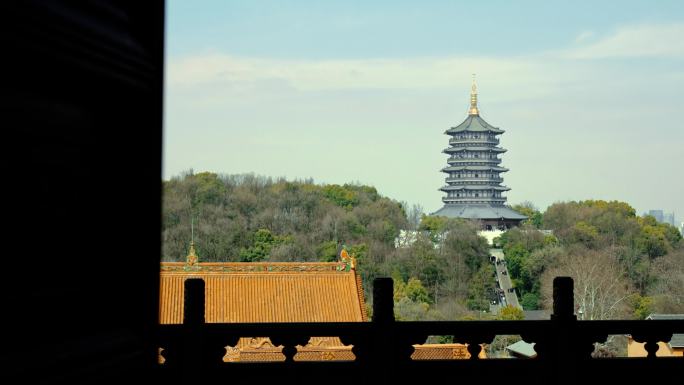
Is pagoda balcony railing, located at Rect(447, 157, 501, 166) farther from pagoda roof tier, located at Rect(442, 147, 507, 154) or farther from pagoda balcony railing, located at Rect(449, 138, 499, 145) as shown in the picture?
pagoda balcony railing, located at Rect(449, 138, 499, 145)

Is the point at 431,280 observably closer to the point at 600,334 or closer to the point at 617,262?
the point at 617,262

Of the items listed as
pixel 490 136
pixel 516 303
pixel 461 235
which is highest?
pixel 490 136

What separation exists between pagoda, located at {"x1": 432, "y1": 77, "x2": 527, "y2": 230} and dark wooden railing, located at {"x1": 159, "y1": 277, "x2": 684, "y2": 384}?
53.1 meters

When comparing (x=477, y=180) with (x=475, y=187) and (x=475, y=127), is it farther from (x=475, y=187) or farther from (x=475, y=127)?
(x=475, y=127)

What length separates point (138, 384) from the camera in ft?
2.09

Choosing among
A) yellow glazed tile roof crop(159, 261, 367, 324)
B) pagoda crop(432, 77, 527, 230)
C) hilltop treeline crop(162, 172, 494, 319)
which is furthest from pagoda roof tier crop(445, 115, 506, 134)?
yellow glazed tile roof crop(159, 261, 367, 324)

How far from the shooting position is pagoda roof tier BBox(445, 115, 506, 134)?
2221 inches

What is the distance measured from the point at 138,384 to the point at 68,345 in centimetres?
8

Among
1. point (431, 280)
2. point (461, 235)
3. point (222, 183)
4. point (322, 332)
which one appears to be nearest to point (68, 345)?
point (322, 332)

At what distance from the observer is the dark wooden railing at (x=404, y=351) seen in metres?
3.10

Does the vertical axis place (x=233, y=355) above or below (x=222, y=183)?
below

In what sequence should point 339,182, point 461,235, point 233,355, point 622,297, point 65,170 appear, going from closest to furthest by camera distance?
point 65,170 → point 233,355 → point 622,297 → point 461,235 → point 339,182

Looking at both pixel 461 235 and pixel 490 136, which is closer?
pixel 461 235

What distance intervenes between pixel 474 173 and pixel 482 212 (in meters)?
2.41
